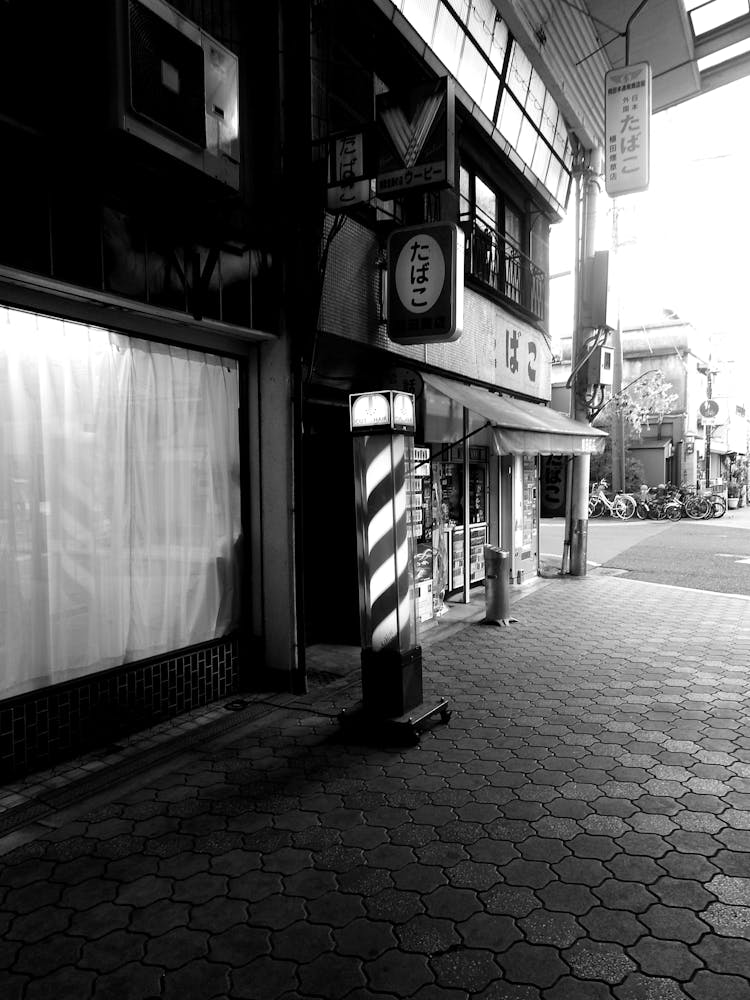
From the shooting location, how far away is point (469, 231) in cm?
1022

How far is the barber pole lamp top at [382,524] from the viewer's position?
568cm

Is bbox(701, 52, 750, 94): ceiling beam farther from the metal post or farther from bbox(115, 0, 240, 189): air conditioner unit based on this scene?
the metal post

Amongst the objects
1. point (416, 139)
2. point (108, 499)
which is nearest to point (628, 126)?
point (416, 139)

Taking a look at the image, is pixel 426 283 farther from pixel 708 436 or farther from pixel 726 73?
pixel 708 436

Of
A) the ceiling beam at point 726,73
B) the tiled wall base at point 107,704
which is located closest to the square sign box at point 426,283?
the tiled wall base at point 107,704

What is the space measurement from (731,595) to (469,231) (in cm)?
730

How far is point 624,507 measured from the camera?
2959cm

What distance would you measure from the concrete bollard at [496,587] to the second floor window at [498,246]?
4.18 meters

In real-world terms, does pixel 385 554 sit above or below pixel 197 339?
below

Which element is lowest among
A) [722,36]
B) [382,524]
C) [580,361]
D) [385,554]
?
[385,554]

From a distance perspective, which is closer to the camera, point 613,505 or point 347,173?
point 347,173

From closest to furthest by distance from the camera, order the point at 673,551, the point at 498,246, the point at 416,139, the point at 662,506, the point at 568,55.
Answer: the point at 416,139 < the point at 568,55 < the point at 498,246 < the point at 673,551 < the point at 662,506

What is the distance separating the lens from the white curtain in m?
4.77

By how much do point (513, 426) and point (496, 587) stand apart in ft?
7.51
